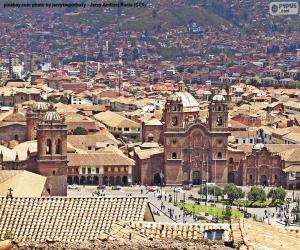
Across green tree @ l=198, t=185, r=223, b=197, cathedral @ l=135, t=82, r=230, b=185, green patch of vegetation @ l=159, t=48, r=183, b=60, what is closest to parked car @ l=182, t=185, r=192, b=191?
cathedral @ l=135, t=82, r=230, b=185

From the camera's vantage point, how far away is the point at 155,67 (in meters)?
116

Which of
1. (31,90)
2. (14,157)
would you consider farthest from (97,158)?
(31,90)

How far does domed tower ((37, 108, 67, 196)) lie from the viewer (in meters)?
31.9

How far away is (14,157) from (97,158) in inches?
390

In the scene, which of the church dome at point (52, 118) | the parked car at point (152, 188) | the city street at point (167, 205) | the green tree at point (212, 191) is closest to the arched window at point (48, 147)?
the church dome at point (52, 118)

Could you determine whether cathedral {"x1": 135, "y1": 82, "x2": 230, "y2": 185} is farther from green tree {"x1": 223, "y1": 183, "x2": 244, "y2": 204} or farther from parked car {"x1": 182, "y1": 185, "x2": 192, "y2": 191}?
green tree {"x1": 223, "y1": 183, "x2": 244, "y2": 204}

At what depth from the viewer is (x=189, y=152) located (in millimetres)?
43125

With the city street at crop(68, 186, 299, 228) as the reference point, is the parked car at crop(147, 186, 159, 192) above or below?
above

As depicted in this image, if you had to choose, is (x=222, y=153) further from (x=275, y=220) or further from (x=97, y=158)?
(x=275, y=220)

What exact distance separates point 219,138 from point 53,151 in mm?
12125

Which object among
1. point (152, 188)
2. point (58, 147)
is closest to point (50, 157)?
point (58, 147)

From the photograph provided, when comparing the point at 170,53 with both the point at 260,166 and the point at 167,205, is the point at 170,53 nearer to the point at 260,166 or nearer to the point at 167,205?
the point at 260,166

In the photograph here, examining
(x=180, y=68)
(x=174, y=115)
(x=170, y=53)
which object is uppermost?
(x=170, y=53)

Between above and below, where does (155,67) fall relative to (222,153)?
above
